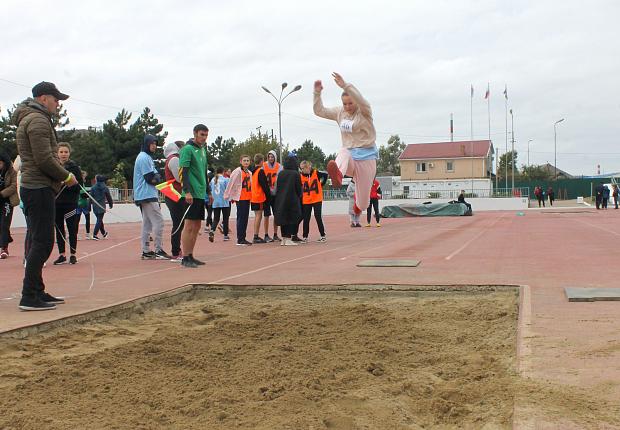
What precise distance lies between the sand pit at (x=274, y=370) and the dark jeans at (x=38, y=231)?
3.06 feet

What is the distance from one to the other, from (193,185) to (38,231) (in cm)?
381

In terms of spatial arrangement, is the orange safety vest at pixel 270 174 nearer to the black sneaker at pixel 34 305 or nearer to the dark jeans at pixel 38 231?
the dark jeans at pixel 38 231

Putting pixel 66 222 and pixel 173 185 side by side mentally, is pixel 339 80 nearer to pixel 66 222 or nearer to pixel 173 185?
pixel 173 185

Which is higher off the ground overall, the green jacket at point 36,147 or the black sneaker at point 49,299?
the green jacket at point 36,147

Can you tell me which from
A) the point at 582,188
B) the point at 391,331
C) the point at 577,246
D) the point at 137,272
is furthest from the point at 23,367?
the point at 582,188

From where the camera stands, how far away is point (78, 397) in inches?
143

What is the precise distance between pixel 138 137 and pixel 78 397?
66.4m

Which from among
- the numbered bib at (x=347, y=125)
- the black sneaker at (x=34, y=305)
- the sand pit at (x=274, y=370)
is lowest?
the sand pit at (x=274, y=370)

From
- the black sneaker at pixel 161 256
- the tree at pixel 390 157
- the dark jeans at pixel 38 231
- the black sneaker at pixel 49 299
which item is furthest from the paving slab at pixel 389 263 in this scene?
the tree at pixel 390 157

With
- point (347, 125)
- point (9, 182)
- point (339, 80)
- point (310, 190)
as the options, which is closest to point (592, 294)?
point (347, 125)

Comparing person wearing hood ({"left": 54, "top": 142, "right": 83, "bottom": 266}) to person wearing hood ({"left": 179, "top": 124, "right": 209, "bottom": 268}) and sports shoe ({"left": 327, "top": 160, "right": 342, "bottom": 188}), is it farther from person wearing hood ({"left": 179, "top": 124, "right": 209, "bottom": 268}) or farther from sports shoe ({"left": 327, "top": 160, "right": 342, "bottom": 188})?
sports shoe ({"left": 327, "top": 160, "right": 342, "bottom": 188})

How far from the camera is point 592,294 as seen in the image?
614cm

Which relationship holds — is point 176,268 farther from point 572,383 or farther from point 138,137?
point 138,137

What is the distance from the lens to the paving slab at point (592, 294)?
5980 mm
